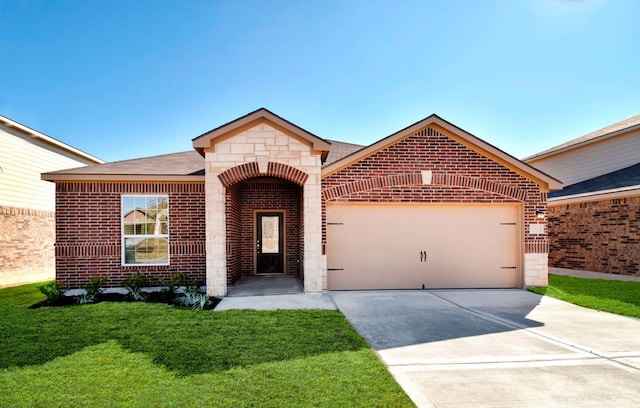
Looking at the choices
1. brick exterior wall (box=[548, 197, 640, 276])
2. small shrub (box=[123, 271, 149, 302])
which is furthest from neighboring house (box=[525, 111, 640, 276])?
small shrub (box=[123, 271, 149, 302])

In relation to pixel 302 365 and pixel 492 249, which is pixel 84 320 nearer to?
pixel 302 365

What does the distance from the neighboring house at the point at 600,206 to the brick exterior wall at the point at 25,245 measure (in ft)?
66.4

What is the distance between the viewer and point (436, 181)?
9.54 meters

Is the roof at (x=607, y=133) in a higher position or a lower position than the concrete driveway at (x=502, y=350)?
higher

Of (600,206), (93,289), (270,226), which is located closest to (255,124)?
(270,226)

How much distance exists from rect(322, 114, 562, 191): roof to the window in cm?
471

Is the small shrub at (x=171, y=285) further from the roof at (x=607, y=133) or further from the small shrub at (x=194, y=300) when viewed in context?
the roof at (x=607, y=133)

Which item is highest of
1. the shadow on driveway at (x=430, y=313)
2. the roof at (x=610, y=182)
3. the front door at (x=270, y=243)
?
the roof at (x=610, y=182)

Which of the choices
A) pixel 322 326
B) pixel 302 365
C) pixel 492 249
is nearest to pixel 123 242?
pixel 322 326

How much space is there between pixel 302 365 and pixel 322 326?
1.68 meters

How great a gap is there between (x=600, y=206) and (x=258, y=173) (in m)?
11.8

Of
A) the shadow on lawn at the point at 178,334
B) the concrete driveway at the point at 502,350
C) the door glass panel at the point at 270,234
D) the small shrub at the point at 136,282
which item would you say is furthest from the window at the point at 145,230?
the concrete driveway at the point at 502,350

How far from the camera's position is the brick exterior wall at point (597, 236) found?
10859mm

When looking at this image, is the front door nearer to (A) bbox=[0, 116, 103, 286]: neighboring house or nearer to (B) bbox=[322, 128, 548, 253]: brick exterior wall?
(B) bbox=[322, 128, 548, 253]: brick exterior wall
